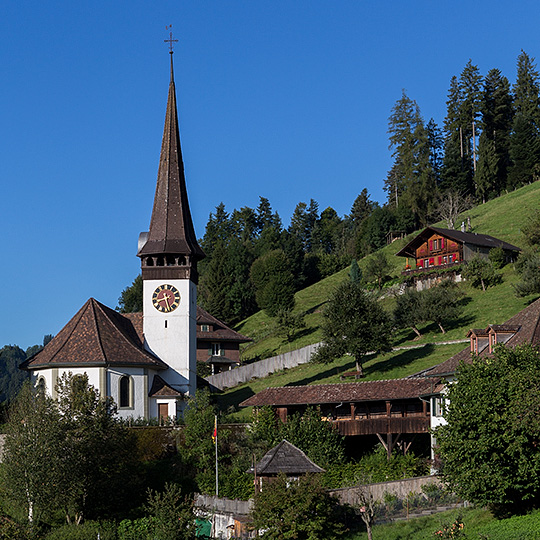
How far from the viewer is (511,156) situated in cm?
12794

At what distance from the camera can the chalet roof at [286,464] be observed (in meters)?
38.8

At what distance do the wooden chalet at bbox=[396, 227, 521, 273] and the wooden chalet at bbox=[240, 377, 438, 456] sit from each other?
43845 millimetres

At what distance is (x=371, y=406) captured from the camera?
48.8 m

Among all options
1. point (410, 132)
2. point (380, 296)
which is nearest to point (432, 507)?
point (380, 296)

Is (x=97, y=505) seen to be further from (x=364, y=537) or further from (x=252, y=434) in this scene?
(x=364, y=537)

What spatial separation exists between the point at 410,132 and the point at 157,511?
373 ft

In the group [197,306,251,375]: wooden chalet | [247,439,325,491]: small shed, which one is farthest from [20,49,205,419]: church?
[197,306,251,375]: wooden chalet

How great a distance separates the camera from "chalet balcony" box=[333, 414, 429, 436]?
46.8 meters

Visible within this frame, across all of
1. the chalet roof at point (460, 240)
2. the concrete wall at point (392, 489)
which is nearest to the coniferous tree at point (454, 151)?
the chalet roof at point (460, 240)

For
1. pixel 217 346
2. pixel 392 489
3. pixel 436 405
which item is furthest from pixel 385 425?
pixel 217 346

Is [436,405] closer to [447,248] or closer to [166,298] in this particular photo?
[166,298]

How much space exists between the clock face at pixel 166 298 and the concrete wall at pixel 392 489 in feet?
82.2

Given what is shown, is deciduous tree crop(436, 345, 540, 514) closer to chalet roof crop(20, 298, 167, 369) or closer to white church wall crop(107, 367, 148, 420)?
white church wall crop(107, 367, 148, 420)

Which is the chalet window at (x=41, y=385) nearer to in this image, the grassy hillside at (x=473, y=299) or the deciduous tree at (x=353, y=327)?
the deciduous tree at (x=353, y=327)
